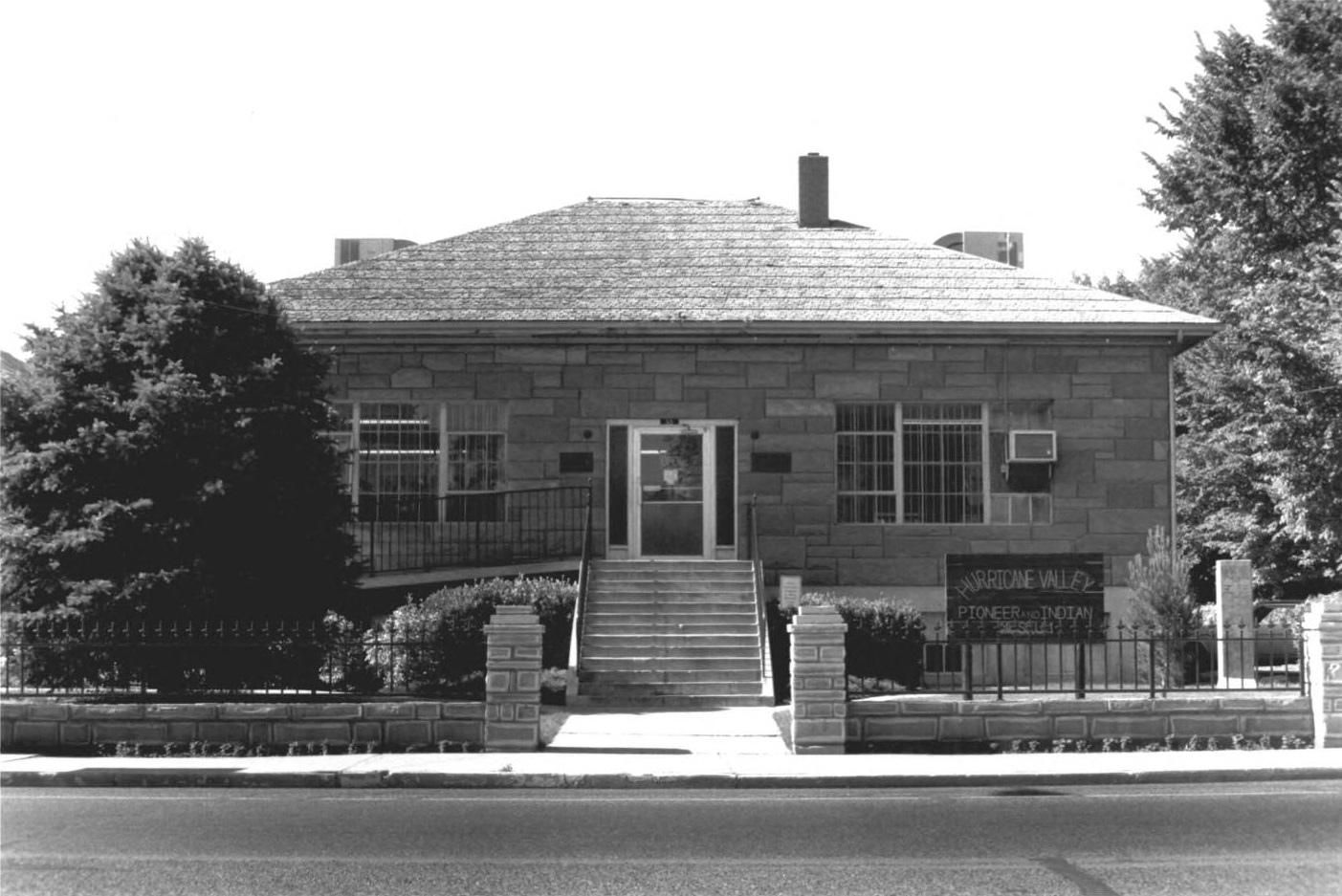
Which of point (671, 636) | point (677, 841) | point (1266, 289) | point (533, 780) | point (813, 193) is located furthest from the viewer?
point (1266, 289)

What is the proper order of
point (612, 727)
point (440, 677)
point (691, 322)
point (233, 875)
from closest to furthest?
1. point (233, 875)
2. point (612, 727)
3. point (440, 677)
4. point (691, 322)

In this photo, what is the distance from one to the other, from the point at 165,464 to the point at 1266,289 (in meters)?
22.9

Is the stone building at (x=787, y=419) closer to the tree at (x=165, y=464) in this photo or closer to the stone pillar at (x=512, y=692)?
the tree at (x=165, y=464)

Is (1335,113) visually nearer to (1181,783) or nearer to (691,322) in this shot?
(691,322)

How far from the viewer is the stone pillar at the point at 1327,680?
45.3 ft

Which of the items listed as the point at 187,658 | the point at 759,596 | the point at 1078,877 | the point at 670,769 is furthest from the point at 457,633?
the point at 1078,877

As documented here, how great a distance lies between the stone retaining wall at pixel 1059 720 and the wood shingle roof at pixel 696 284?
27.4 ft

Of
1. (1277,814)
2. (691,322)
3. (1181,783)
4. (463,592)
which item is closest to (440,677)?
(463,592)

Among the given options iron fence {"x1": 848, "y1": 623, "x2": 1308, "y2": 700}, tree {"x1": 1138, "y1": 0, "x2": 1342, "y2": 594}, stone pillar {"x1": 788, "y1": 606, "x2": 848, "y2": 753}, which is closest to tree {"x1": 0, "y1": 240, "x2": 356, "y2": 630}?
stone pillar {"x1": 788, "y1": 606, "x2": 848, "y2": 753}

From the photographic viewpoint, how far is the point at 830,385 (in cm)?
2161

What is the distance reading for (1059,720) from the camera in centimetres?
1387

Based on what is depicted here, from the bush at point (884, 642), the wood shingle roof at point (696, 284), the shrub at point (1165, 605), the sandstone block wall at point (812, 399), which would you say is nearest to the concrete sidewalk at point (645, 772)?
the shrub at point (1165, 605)

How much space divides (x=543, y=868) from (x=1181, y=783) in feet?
20.8

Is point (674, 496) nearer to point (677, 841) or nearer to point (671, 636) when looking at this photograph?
point (671, 636)
